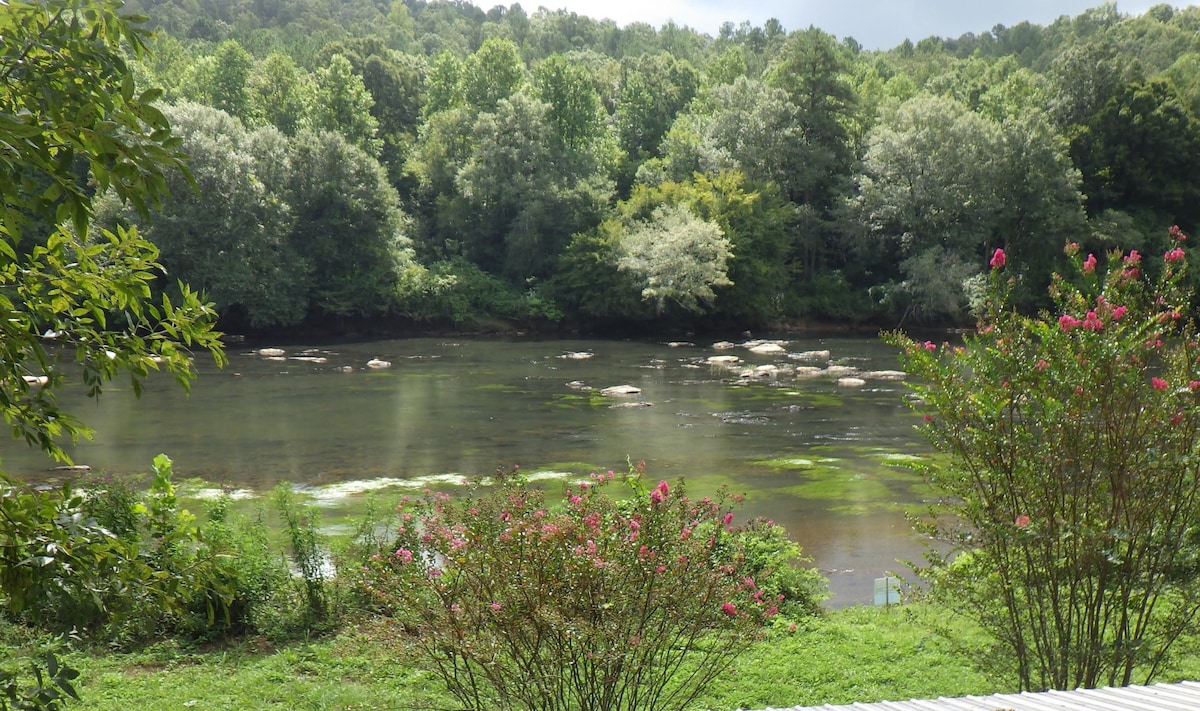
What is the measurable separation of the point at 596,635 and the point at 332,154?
45.6m

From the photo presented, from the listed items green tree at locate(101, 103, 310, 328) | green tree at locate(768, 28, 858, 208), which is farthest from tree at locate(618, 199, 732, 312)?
green tree at locate(101, 103, 310, 328)

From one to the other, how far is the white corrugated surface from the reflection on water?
6.80 meters

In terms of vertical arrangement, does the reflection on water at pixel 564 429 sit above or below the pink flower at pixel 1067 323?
below

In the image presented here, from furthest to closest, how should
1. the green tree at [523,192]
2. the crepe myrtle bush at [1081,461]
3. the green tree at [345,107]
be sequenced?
1. the green tree at [345,107]
2. the green tree at [523,192]
3. the crepe myrtle bush at [1081,461]

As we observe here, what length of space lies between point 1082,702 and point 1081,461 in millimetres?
2111

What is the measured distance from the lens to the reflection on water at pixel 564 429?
18188mm

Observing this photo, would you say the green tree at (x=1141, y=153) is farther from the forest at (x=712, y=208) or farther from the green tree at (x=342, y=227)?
the green tree at (x=342, y=227)

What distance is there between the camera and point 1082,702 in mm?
5391

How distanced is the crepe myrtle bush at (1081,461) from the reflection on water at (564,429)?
535 centimetres

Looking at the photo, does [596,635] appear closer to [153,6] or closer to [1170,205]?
[1170,205]

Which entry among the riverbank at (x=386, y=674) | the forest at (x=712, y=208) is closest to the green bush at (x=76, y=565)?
the riverbank at (x=386, y=674)

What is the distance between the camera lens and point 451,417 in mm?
26812

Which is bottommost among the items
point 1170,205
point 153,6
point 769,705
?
point 769,705

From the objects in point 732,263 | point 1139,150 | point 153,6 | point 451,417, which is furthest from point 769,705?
point 153,6
